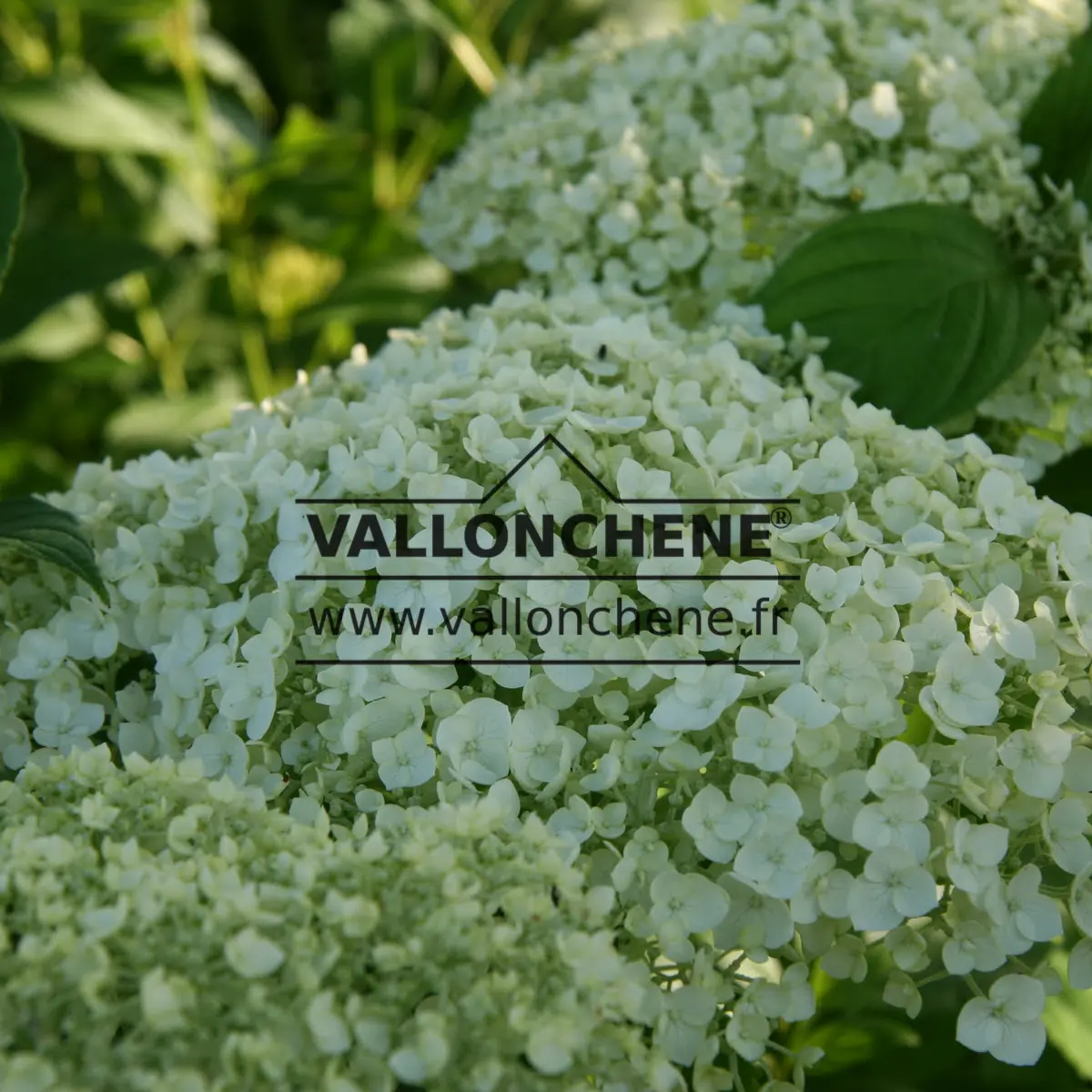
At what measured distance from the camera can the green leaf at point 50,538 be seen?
28.5 inches

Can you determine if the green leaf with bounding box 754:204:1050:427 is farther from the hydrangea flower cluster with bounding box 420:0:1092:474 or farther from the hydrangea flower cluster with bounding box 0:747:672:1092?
the hydrangea flower cluster with bounding box 0:747:672:1092

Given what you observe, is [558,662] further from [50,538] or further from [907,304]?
[907,304]

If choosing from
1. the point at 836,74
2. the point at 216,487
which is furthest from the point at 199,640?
the point at 836,74

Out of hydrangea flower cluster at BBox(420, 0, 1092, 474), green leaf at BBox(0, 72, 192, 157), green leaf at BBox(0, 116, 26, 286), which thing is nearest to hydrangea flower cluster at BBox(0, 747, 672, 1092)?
green leaf at BBox(0, 116, 26, 286)

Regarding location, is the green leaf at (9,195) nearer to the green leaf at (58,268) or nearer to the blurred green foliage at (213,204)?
the green leaf at (58,268)

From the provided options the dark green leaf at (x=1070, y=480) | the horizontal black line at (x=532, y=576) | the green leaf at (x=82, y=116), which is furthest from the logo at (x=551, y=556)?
the green leaf at (x=82, y=116)

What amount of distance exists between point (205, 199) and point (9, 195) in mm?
633

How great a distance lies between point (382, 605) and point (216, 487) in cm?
15

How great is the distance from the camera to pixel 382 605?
711 mm

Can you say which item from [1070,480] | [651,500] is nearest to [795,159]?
[1070,480]

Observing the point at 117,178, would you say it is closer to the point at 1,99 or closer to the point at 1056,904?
the point at 1,99

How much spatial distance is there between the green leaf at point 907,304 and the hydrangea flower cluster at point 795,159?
4 cm

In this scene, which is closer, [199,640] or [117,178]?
[199,640]

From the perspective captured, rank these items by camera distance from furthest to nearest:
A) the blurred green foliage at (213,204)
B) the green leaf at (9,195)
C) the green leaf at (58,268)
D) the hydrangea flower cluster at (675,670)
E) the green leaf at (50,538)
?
the blurred green foliage at (213,204) → the green leaf at (58,268) → the green leaf at (9,195) → the green leaf at (50,538) → the hydrangea flower cluster at (675,670)
